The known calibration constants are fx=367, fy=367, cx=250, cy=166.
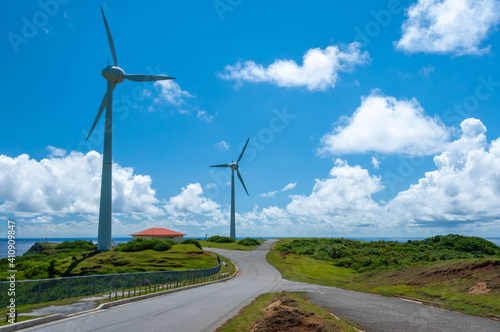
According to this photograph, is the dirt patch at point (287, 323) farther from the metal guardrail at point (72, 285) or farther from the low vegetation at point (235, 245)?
the low vegetation at point (235, 245)

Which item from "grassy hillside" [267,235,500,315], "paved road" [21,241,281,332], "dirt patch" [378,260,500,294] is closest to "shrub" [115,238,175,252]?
"grassy hillside" [267,235,500,315]

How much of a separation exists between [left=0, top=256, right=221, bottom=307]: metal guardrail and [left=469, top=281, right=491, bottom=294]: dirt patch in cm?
2155

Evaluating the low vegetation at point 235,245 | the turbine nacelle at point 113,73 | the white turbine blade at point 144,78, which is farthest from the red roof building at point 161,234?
the turbine nacelle at point 113,73

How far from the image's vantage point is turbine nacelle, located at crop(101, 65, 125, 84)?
56.4 meters

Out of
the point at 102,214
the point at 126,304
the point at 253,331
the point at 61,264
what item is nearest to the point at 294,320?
the point at 253,331

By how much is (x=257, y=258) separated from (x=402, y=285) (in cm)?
4339

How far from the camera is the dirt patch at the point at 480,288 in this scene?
20734 mm

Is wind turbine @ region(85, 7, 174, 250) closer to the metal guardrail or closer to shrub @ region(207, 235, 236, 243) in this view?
the metal guardrail

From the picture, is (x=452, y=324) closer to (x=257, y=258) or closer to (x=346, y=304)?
(x=346, y=304)

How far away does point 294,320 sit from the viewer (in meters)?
11.4

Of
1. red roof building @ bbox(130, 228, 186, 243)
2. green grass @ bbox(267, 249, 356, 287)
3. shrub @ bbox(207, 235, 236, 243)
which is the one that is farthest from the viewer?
shrub @ bbox(207, 235, 236, 243)

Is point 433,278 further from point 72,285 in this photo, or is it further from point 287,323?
point 72,285

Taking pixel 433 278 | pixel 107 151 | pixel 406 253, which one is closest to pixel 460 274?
pixel 433 278

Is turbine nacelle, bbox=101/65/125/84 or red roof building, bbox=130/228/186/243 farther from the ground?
turbine nacelle, bbox=101/65/125/84
